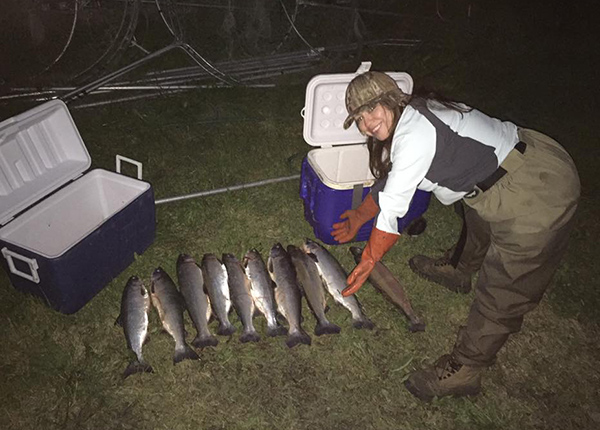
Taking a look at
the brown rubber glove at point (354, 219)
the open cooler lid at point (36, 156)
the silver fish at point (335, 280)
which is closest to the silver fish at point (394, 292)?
the silver fish at point (335, 280)

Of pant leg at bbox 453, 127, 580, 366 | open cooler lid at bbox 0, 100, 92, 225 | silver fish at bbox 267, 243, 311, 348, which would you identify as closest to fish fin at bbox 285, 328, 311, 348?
silver fish at bbox 267, 243, 311, 348

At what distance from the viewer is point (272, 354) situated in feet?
11.9

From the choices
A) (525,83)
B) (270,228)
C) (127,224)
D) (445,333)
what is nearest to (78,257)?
A: (127,224)

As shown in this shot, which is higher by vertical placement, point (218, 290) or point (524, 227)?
point (524, 227)

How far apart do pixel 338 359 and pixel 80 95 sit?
491 centimetres

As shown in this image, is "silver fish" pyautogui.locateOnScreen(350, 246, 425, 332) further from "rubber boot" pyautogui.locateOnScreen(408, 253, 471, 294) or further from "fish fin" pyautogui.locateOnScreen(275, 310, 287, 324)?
"fish fin" pyautogui.locateOnScreen(275, 310, 287, 324)

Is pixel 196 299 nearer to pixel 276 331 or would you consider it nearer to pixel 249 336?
pixel 249 336

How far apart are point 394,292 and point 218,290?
4.94ft

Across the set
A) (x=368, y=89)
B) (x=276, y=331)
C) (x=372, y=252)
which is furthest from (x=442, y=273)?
(x=368, y=89)

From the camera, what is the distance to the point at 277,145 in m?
6.39

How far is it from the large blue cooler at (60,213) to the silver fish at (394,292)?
2.15 m

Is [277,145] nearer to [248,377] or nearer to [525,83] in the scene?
[248,377]

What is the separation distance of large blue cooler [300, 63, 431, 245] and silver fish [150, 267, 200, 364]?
1511 millimetres

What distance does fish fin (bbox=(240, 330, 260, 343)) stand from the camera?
3527 mm
